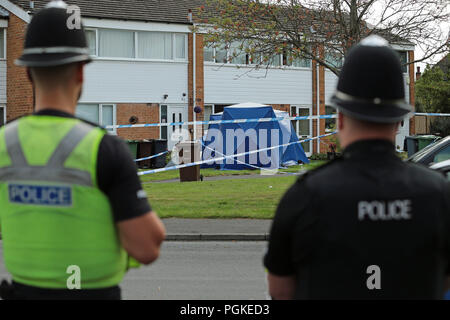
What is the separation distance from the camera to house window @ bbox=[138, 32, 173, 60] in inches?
1201

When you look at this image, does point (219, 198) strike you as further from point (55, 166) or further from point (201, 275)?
point (55, 166)

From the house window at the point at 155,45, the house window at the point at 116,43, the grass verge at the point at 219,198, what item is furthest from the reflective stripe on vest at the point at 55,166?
the house window at the point at 155,45

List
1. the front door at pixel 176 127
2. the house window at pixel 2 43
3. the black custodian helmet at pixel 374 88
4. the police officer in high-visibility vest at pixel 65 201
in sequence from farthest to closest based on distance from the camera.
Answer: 1. the front door at pixel 176 127
2. the house window at pixel 2 43
3. the police officer in high-visibility vest at pixel 65 201
4. the black custodian helmet at pixel 374 88

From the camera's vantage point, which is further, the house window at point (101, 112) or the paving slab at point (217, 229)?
the house window at point (101, 112)

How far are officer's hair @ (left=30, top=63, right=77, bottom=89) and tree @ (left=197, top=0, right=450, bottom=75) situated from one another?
50.5 ft

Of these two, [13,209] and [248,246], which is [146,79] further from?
[13,209]

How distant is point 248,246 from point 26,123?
835cm

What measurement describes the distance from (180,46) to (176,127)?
3.73m

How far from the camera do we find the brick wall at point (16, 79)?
28141 mm

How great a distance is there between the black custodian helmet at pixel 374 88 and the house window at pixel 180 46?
2942cm

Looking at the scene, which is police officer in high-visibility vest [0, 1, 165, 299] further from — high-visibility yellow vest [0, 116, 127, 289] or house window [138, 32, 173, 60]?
house window [138, 32, 173, 60]

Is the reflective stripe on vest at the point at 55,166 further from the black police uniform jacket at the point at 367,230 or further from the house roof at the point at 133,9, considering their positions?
the house roof at the point at 133,9

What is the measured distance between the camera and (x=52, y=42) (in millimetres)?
2551
